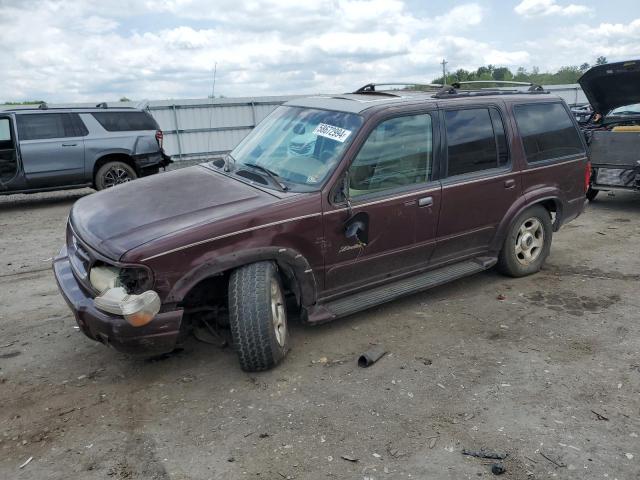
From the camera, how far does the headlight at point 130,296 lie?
3.22 metres

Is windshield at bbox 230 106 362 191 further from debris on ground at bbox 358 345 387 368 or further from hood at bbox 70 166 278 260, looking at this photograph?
debris on ground at bbox 358 345 387 368

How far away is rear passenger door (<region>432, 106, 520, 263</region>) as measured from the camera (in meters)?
4.64

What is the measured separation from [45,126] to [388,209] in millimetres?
8400

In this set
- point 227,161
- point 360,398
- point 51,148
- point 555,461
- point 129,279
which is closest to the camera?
point 555,461

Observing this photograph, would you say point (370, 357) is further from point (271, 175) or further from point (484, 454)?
point (271, 175)

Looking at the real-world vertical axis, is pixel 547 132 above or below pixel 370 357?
above

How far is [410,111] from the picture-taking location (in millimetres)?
4422

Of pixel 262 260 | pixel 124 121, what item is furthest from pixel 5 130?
pixel 262 260

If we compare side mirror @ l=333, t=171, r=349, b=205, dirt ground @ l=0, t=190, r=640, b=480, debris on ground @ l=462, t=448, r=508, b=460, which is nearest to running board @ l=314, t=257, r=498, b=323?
dirt ground @ l=0, t=190, r=640, b=480

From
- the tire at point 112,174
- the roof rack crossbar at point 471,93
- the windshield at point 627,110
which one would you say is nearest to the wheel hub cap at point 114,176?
the tire at point 112,174

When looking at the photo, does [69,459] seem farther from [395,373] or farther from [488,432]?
[488,432]

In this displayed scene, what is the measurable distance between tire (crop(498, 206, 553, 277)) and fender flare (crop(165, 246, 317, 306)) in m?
2.31

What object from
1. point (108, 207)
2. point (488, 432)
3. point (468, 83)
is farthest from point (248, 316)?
point (468, 83)

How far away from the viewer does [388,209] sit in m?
4.21
